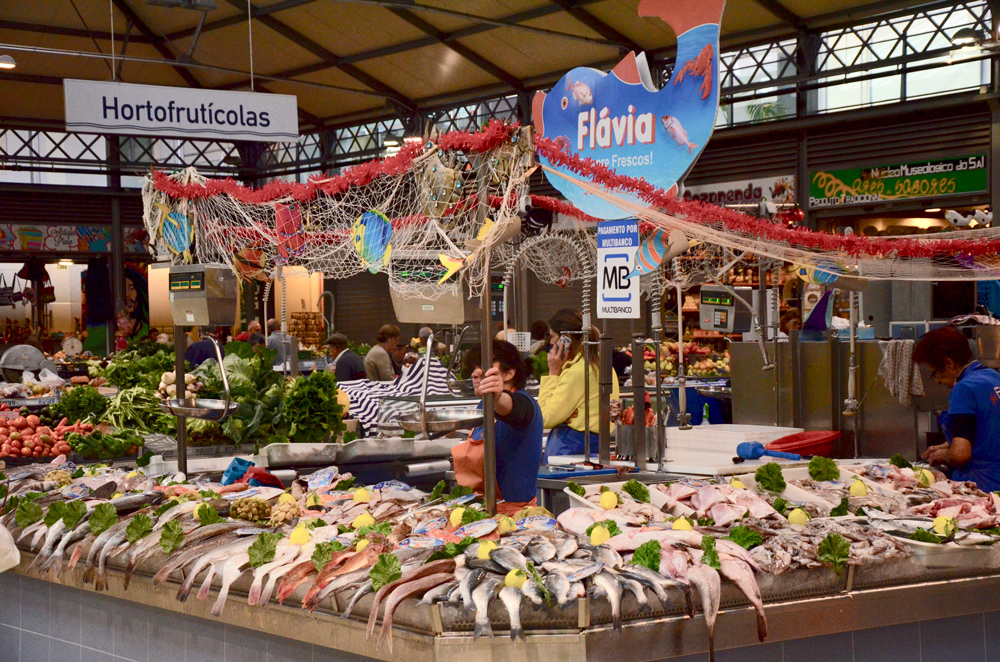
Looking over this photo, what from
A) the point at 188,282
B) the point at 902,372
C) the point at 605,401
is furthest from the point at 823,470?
the point at 188,282

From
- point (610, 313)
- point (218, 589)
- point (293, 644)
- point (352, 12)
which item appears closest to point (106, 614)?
point (218, 589)

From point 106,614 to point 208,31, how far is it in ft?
44.7

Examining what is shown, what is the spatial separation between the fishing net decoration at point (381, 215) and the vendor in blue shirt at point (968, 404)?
6.82 ft

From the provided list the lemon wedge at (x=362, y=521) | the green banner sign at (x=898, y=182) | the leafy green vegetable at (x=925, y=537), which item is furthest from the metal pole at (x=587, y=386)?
the green banner sign at (x=898, y=182)

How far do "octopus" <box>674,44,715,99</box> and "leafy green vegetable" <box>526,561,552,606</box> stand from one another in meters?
2.64

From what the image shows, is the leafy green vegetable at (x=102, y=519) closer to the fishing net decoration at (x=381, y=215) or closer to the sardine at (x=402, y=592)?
the fishing net decoration at (x=381, y=215)

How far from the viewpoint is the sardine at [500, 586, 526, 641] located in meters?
2.60

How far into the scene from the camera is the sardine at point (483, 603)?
2.59 meters

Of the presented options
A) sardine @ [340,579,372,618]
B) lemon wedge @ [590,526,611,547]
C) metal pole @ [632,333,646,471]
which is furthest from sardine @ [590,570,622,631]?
metal pole @ [632,333,646,471]

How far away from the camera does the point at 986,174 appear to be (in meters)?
11.7

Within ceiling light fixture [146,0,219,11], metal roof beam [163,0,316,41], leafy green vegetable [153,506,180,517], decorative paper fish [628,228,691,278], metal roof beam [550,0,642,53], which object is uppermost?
metal roof beam [163,0,316,41]

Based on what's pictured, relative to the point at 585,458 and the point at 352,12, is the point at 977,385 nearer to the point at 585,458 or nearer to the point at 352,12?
the point at 585,458

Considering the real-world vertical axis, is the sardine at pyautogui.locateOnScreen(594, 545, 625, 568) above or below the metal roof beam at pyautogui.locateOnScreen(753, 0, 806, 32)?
below

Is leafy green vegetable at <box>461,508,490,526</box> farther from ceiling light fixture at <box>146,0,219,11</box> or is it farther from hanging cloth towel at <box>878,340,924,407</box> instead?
ceiling light fixture at <box>146,0,219,11</box>
